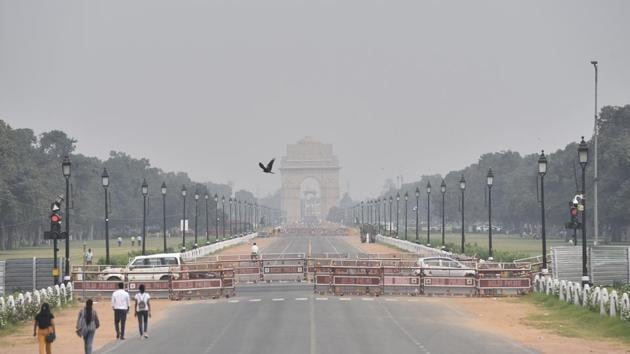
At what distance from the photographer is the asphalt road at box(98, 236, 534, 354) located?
96.8ft

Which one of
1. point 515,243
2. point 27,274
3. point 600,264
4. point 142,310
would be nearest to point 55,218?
point 27,274

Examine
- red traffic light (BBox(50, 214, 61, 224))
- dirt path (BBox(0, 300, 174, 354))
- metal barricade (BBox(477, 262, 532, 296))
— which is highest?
red traffic light (BBox(50, 214, 61, 224))

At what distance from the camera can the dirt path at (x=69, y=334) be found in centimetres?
3119

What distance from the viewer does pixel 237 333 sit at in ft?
109

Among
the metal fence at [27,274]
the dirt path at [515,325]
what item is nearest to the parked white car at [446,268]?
the dirt path at [515,325]

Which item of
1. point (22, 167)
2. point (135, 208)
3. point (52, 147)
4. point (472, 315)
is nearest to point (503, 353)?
point (472, 315)

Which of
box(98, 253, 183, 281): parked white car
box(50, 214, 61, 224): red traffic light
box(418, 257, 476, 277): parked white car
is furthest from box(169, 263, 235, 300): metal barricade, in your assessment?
box(418, 257, 476, 277): parked white car

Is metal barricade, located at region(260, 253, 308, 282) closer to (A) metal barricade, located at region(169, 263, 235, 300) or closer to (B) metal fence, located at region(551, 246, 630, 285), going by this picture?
(A) metal barricade, located at region(169, 263, 235, 300)

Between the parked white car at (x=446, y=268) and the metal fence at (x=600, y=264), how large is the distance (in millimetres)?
3775

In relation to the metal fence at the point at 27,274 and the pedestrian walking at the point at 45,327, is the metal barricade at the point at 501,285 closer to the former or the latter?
the metal fence at the point at 27,274

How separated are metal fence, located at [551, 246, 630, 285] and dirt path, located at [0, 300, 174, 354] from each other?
16.5 metres

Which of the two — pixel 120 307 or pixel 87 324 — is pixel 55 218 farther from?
pixel 87 324

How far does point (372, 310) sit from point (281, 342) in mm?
11575

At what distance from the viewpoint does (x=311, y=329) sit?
34031 mm
